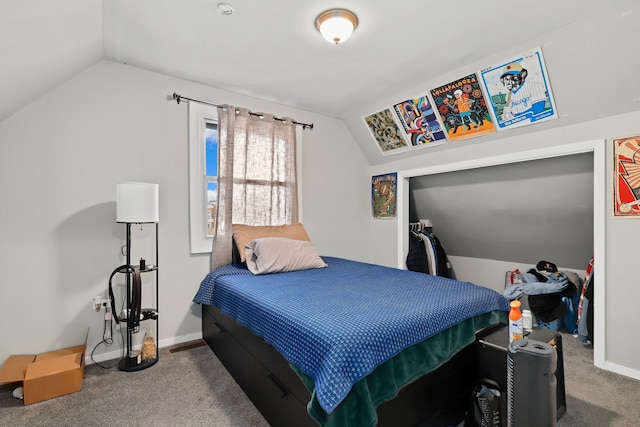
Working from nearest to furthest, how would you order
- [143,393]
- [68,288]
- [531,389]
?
[531,389]
[143,393]
[68,288]

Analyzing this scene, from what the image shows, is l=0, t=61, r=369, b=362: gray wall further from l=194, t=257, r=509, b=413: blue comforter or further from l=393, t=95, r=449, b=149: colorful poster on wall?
l=393, t=95, r=449, b=149: colorful poster on wall

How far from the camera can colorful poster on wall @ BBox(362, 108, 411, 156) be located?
11.2 feet

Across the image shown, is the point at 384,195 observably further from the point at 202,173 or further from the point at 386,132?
the point at 202,173

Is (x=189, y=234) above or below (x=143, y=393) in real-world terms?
above

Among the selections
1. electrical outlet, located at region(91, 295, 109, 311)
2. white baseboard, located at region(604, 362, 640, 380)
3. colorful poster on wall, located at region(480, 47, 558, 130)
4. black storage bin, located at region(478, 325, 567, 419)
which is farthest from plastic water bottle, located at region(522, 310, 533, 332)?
electrical outlet, located at region(91, 295, 109, 311)

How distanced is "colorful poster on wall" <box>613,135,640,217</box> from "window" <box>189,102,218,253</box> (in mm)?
3182

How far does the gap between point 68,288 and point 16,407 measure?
29.9 inches

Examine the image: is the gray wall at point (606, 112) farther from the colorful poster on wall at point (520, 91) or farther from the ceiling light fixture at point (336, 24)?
the ceiling light fixture at point (336, 24)

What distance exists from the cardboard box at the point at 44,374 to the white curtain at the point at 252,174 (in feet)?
3.81

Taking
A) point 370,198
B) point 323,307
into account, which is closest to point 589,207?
point 370,198

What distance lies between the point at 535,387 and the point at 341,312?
0.78 metres

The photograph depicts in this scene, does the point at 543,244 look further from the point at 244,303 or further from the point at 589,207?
the point at 244,303

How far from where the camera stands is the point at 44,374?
6.08 ft

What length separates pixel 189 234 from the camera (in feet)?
9.04
